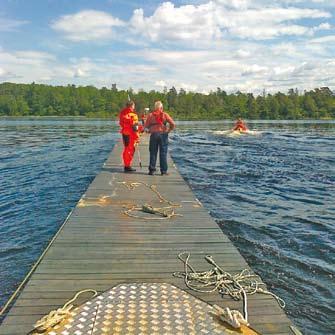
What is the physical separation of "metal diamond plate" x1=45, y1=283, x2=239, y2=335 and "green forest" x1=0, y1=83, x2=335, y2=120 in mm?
104985

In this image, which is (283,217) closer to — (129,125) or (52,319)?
(129,125)

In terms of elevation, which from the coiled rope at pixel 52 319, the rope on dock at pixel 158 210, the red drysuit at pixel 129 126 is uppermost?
the red drysuit at pixel 129 126

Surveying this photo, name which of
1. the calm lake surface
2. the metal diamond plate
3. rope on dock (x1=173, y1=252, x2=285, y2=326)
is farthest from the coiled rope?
the calm lake surface

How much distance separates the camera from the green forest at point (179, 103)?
365 feet

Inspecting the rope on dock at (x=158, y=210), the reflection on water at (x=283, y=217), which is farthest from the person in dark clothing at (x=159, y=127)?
the rope on dock at (x=158, y=210)

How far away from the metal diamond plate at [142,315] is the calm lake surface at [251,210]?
1.96m

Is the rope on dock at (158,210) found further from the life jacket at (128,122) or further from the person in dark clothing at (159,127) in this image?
the life jacket at (128,122)

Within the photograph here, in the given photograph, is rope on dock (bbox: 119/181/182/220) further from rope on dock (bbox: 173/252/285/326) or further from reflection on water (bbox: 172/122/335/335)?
rope on dock (bbox: 173/252/285/326)

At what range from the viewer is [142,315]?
3.72m

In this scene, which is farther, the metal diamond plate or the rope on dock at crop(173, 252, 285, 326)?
the rope on dock at crop(173, 252, 285, 326)

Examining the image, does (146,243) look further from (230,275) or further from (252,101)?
(252,101)

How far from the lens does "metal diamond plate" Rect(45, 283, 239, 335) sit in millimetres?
3463

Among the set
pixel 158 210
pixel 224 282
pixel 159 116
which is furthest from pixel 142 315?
pixel 159 116

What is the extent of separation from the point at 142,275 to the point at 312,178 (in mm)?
12475
